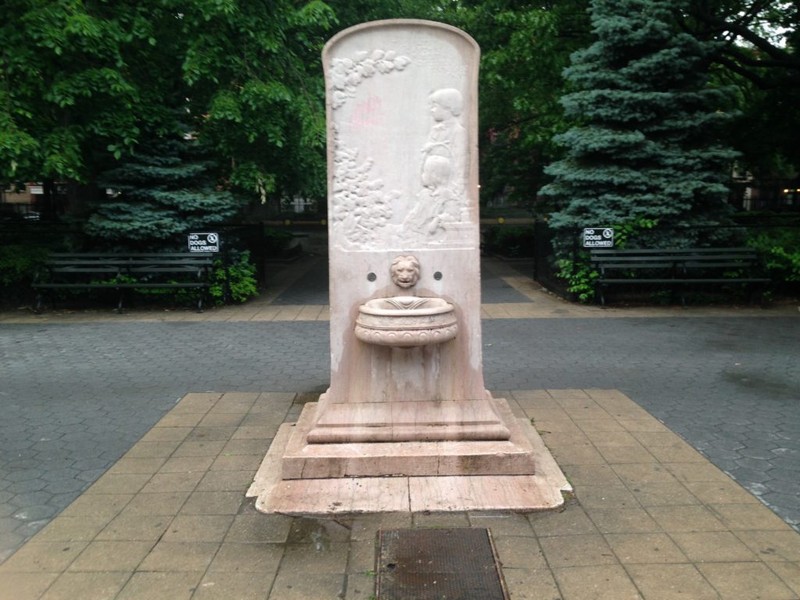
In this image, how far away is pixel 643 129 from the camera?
12.2 m

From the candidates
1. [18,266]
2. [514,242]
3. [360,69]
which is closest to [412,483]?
[360,69]

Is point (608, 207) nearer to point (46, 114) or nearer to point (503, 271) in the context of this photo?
point (503, 271)

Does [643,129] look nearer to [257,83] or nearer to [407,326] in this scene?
[257,83]

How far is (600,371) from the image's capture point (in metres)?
7.73

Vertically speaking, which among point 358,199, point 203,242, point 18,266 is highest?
point 358,199

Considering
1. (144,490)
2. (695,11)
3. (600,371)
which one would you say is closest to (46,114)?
(144,490)

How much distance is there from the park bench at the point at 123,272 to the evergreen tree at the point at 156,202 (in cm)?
49

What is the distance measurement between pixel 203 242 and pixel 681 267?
836cm

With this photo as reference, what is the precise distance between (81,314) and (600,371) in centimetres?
876

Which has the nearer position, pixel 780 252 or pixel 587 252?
pixel 780 252

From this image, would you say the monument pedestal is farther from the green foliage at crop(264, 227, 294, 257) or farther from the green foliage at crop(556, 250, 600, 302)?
the green foliage at crop(264, 227, 294, 257)

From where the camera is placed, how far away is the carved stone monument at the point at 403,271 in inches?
179

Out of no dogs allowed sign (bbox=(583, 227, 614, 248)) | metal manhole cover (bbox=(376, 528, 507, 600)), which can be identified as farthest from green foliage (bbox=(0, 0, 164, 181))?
metal manhole cover (bbox=(376, 528, 507, 600))

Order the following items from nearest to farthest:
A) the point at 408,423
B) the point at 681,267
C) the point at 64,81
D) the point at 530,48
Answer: the point at 408,423
the point at 64,81
the point at 681,267
the point at 530,48
